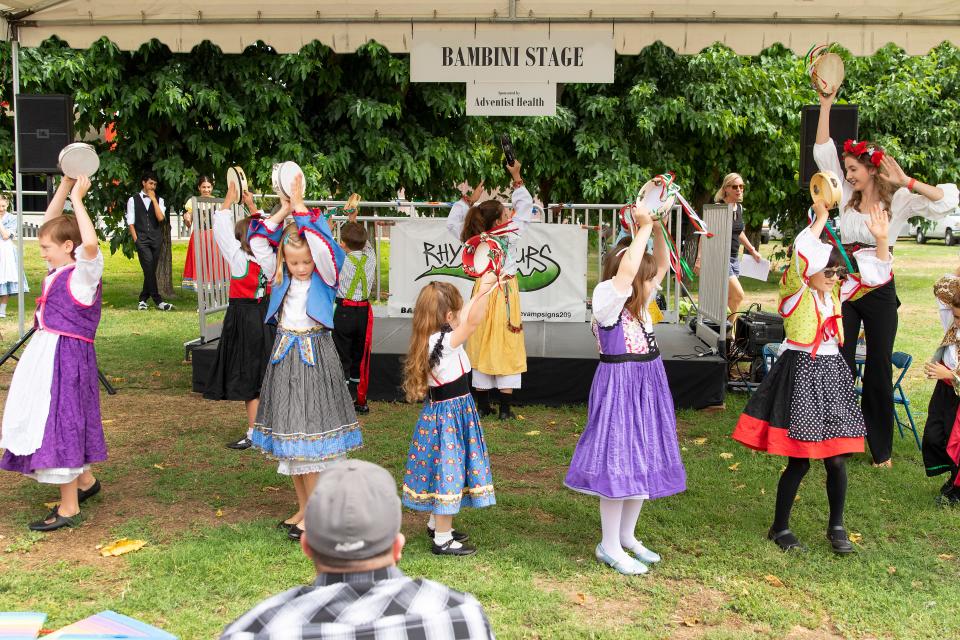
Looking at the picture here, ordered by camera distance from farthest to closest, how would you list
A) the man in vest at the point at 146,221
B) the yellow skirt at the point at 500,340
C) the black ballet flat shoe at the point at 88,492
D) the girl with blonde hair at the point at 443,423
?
the man in vest at the point at 146,221 → the yellow skirt at the point at 500,340 → the black ballet flat shoe at the point at 88,492 → the girl with blonde hair at the point at 443,423

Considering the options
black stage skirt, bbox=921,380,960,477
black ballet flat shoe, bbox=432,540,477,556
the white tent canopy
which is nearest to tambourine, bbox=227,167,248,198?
the white tent canopy

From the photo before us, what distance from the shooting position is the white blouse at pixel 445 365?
4.09m

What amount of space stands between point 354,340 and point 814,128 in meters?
3.89

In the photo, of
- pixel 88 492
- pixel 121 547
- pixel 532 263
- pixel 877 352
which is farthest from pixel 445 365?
pixel 532 263

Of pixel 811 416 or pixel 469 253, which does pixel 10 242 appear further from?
pixel 811 416

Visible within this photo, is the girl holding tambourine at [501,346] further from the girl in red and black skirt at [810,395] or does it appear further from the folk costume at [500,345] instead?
the girl in red and black skirt at [810,395]

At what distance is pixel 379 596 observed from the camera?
167 centimetres

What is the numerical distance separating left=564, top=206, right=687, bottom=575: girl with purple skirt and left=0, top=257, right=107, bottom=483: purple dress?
7.86 ft

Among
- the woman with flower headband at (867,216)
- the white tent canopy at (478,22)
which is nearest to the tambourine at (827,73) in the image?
the woman with flower headband at (867,216)

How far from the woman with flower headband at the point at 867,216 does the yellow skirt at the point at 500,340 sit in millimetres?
2286

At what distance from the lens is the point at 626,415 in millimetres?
3975

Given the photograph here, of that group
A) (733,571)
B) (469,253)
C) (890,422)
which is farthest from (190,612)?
(890,422)

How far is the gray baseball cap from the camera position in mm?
1657

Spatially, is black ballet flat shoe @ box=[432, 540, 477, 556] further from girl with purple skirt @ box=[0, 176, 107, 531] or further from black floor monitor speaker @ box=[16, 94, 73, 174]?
black floor monitor speaker @ box=[16, 94, 73, 174]
